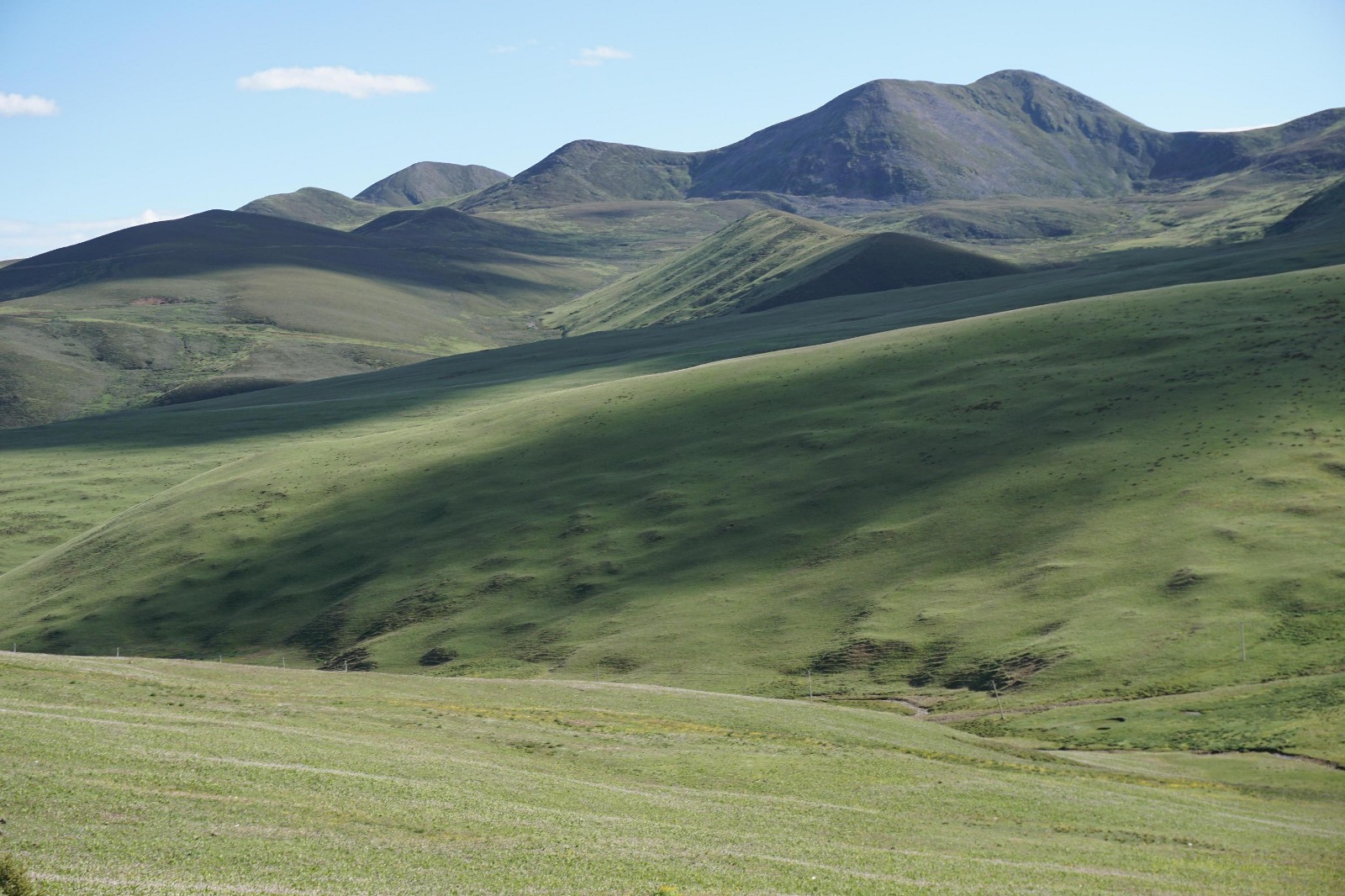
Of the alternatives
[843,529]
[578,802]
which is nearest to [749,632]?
[843,529]

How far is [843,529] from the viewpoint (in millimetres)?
A: 95188

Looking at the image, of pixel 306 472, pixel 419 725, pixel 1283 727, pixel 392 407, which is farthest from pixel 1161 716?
pixel 392 407

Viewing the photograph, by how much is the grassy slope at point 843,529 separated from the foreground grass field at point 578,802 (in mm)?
21183

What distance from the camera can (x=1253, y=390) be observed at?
101 m

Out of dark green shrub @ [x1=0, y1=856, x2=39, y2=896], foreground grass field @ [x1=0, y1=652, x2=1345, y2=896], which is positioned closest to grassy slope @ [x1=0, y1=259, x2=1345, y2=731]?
foreground grass field @ [x1=0, y1=652, x2=1345, y2=896]

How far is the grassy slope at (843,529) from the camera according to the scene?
74.2 metres

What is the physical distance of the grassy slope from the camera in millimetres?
74250

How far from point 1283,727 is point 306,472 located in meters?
108

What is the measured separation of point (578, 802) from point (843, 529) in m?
62.3

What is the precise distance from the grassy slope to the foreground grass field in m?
21.2

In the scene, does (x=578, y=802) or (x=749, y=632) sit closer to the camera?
(x=578, y=802)

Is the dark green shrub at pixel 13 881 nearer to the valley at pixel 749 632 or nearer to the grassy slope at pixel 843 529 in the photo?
the valley at pixel 749 632

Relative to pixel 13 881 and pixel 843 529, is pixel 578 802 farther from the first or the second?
pixel 843 529

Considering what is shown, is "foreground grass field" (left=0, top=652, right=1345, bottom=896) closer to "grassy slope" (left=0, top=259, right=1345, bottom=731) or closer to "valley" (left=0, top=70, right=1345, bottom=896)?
"valley" (left=0, top=70, right=1345, bottom=896)
